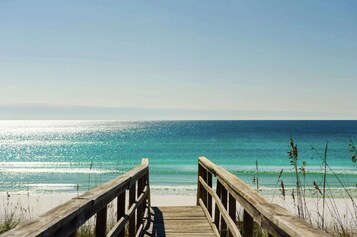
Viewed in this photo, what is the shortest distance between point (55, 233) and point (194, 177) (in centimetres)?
2318

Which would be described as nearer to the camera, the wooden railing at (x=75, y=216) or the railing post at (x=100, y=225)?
the wooden railing at (x=75, y=216)

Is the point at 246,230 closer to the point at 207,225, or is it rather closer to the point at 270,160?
the point at 207,225

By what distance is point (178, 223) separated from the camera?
5.83 metres

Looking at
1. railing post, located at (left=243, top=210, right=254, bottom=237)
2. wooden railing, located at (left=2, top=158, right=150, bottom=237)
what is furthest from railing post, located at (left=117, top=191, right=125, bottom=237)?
railing post, located at (left=243, top=210, right=254, bottom=237)

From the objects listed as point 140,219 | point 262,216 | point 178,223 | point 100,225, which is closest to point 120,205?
point 100,225

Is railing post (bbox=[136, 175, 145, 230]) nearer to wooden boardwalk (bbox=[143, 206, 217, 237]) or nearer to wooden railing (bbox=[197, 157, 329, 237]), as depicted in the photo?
wooden boardwalk (bbox=[143, 206, 217, 237])

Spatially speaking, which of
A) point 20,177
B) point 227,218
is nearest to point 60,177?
point 20,177

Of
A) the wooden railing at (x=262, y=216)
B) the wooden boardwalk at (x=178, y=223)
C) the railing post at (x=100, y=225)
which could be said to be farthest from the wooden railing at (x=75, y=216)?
the wooden boardwalk at (x=178, y=223)

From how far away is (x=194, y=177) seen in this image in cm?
2442

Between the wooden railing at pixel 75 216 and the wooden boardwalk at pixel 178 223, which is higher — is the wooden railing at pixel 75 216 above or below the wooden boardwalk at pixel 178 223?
above

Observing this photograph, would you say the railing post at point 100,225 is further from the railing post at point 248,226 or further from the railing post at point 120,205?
the railing post at point 248,226

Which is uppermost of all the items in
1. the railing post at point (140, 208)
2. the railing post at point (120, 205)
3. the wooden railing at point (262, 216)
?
the wooden railing at point (262, 216)

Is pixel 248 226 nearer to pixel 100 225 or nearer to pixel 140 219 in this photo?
pixel 100 225

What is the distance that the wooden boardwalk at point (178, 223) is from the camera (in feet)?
16.9
